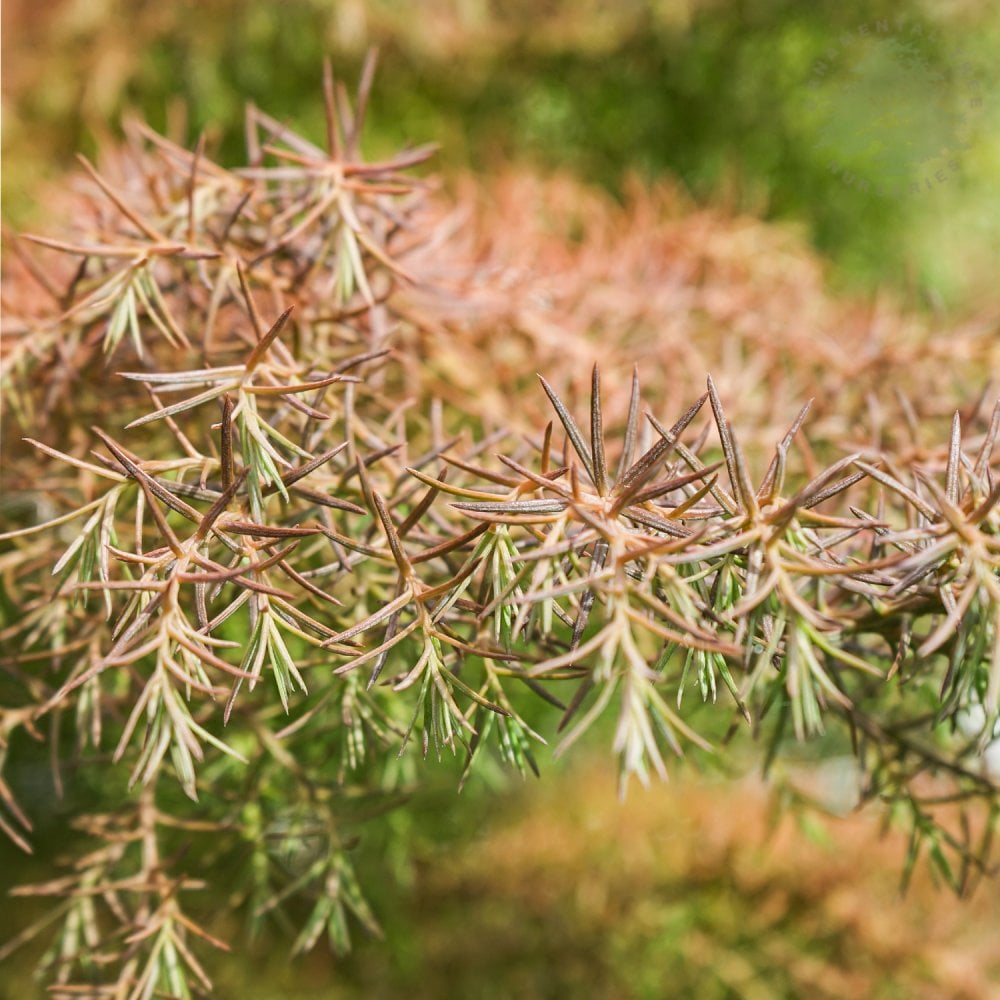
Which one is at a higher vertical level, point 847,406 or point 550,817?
point 847,406

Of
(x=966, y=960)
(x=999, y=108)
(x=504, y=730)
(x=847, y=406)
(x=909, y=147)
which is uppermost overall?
(x=999, y=108)

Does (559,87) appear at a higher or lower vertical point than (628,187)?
higher

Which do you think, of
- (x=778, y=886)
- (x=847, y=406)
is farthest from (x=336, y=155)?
(x=778, y=886)

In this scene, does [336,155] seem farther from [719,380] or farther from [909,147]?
[909,147]

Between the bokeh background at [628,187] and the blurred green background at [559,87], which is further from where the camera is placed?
the blurred green background at [559,87]

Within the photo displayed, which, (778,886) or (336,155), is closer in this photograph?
(336,155)

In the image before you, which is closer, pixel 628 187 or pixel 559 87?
pixel 628 187

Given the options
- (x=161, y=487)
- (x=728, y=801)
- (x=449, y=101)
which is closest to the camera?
(x=161, y=487)

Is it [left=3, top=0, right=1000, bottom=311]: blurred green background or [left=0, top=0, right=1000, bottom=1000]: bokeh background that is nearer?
[left=0, top=0, right=1000, bottom=1000]: bokeh background
